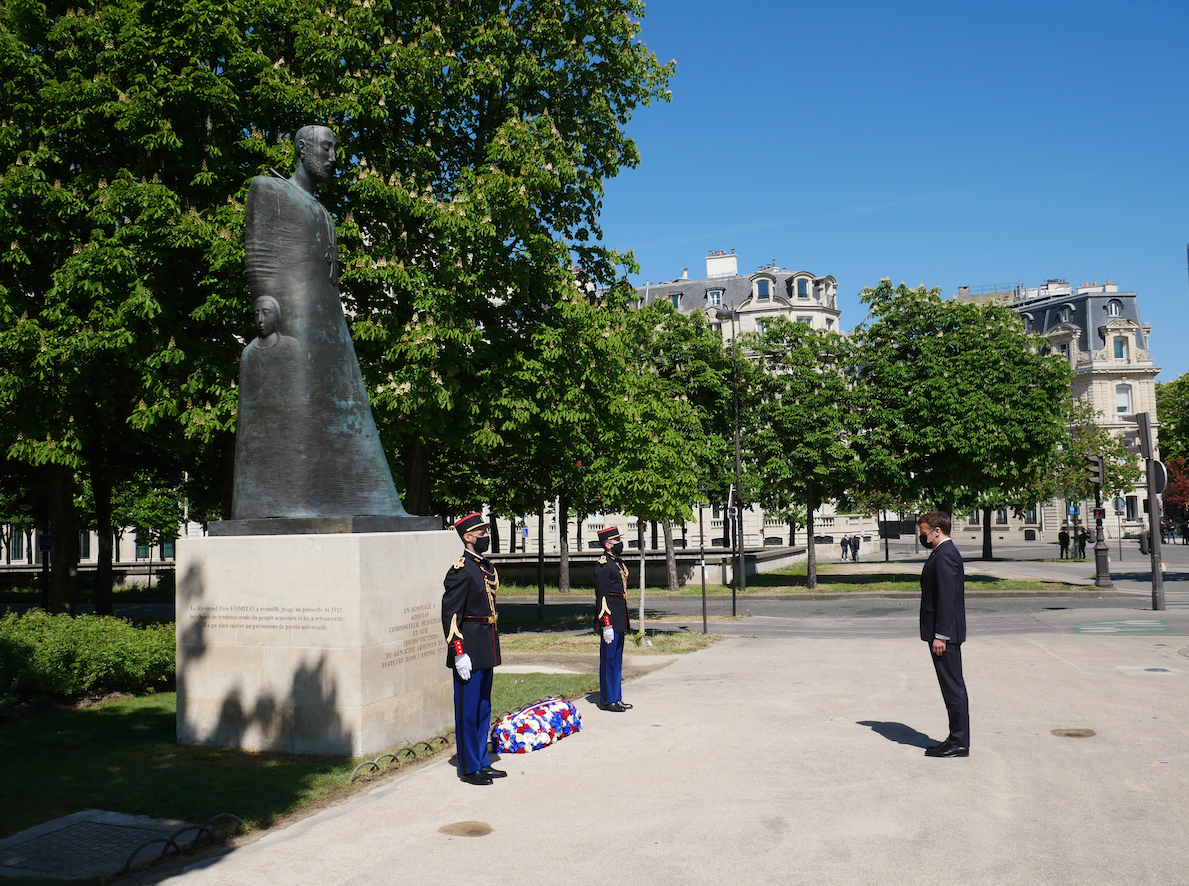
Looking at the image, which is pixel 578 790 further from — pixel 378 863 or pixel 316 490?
pixel 316 490

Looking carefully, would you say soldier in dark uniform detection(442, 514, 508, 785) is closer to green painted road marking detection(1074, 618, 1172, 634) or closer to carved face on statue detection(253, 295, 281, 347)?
carved face on statue detection(253, 295, 281, 347)

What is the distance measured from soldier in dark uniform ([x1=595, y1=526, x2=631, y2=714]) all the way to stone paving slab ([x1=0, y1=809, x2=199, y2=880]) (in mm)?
5156

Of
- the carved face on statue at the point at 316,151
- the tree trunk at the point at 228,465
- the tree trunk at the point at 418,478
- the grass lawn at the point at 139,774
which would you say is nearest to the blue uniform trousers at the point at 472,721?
the grass lawn at the point at 139,774

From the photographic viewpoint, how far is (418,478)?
64.1ft

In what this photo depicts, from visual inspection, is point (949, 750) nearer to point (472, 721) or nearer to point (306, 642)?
point (472, 721)

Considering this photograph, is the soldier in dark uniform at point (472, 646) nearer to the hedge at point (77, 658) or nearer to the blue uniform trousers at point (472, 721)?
the blue uniform trousers at point (472, 721)

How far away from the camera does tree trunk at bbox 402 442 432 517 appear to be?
19.3 metres

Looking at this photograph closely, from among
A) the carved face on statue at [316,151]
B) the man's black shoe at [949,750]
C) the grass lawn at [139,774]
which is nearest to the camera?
the grass lawn at [139,774]

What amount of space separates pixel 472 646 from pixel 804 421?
95.5 ft

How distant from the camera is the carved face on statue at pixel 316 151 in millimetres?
9305

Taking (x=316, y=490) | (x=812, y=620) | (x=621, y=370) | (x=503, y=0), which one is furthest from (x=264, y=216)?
(x=812, y=620)

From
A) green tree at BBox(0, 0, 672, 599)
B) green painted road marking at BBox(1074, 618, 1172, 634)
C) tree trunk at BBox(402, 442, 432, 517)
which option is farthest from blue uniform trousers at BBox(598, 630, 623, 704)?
green painted road marking at BBox(1074, 618, 1172, 634)

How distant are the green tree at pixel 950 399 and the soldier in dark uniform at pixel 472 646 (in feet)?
93.2

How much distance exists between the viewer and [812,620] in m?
24.3
